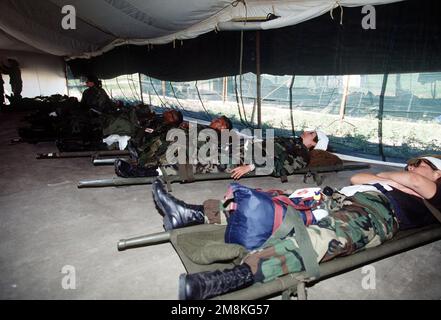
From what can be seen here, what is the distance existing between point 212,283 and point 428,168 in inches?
80.4

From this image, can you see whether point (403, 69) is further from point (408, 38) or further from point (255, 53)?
point (255, 53)

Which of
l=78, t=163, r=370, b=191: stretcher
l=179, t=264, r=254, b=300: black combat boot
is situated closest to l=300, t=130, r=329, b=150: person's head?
l=78, t=163, r=370, b=191: stretcher

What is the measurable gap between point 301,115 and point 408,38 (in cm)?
211

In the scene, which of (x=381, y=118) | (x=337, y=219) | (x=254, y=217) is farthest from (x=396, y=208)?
(x=381, y=118)

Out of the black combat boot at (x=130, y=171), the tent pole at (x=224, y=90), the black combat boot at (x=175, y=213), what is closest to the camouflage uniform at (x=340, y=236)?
the black combat boot at (x=175, y=213)

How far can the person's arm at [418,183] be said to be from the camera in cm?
223

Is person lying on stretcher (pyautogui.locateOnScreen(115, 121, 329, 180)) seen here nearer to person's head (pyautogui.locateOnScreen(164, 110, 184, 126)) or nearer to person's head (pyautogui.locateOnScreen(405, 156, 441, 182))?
person's head (pyautogui.locateOnScreen(164, 110, 184, 126))

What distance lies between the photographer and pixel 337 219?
6.70 feet

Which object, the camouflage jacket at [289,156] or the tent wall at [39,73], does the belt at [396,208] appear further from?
the tent wall at [39,73]

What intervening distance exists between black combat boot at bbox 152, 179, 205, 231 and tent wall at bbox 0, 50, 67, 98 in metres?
17.3

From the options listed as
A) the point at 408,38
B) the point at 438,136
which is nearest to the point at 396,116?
the point at 438,136

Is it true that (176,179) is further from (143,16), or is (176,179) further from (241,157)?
(143,16)

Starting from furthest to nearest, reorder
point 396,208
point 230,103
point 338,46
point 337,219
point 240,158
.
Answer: point 230,103, point 338,46, point 240,158, point 396,208, point 337,219

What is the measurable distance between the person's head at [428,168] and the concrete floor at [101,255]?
26.5 inches
